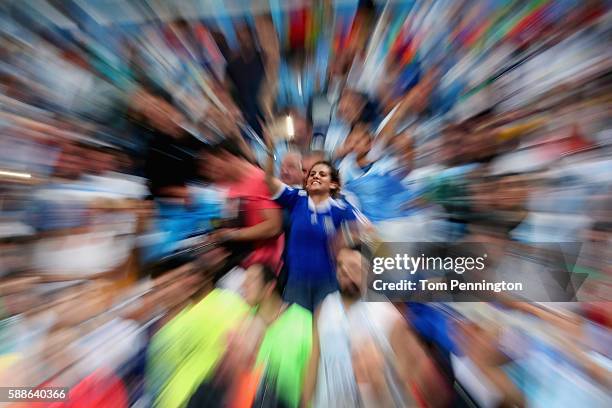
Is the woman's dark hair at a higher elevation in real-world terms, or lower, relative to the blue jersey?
higher

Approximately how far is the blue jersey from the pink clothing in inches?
1.4

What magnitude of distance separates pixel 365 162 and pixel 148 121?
0.64 meters

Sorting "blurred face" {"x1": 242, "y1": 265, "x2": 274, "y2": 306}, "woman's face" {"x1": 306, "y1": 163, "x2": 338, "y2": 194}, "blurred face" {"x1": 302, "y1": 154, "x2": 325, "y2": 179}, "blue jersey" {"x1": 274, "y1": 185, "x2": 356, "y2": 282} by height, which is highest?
"blurred face" {"x1": 302, "y1": 154, "x2": 325, "y2": 179}

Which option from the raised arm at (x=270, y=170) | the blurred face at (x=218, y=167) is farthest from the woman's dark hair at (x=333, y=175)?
the blurred face at (x=218, y=167)

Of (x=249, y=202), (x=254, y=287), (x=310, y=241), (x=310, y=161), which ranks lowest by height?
(x=254, y=287)

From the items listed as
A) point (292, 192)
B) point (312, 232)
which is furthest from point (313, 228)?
point (292, 192)

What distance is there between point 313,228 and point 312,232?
0.01 metres

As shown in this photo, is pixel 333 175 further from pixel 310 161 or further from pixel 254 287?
pixel 254 287

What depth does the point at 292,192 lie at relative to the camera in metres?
1.34

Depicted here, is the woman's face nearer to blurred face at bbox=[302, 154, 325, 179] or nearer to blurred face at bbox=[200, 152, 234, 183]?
blurred face at bbox=[302, 154, 325, 179]

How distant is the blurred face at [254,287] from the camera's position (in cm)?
130

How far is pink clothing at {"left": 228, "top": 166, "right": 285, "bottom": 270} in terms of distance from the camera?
A: 4.33 ft

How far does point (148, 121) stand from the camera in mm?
1394

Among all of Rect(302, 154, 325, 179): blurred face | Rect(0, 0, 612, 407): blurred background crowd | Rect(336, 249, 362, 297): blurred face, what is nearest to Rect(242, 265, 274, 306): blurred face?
Rect(0, 0, 612, 407): blurred background crowd
